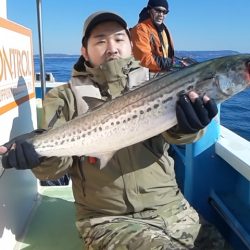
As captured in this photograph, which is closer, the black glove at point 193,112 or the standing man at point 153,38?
the black glove at point 193,112

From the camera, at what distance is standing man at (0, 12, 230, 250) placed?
2.58m

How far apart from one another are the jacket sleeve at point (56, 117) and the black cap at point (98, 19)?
17.0 inches

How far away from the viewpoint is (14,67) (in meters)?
2.89

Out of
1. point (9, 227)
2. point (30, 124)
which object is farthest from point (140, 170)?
point (30, 124)

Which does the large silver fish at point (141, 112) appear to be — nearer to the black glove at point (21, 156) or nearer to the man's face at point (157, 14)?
the black glove at point (21, 156)

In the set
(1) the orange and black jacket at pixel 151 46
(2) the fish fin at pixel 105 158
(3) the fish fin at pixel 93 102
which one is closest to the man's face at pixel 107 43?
(3) the fish fin at pixel 93 102

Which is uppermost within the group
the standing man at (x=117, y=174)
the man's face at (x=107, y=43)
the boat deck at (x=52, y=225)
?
the man's face at (x=107, y=43)

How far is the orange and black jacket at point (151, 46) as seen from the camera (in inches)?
254

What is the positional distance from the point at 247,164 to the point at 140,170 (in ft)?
2.47

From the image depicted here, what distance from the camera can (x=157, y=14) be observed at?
23.1ft

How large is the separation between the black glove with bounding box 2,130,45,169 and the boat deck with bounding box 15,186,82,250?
83cm

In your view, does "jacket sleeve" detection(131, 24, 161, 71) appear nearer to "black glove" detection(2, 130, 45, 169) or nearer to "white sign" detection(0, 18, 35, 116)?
"white sign" detection(0, 18, 35, 116)

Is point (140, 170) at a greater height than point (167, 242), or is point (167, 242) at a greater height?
point (140, 170)

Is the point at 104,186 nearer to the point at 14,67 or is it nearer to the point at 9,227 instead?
the point at 9,227
